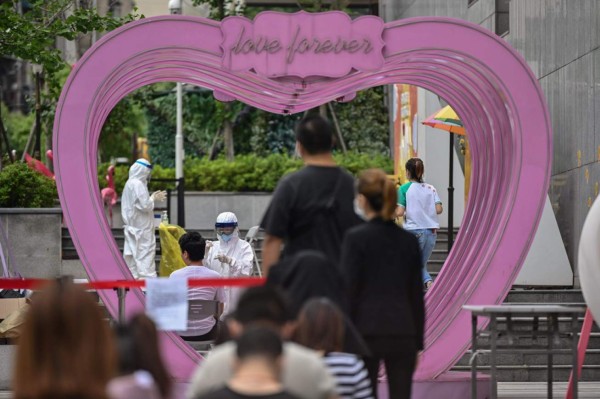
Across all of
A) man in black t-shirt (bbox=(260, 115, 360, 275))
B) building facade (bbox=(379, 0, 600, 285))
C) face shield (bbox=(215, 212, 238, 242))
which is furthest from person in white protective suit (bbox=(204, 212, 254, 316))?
man in black t-shirt (bbox=(260, 115, 360, 275))

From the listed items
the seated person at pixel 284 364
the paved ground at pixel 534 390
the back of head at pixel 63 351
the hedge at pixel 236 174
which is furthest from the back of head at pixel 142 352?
the hedge at pixel 236 174

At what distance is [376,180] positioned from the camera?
820 centimetres

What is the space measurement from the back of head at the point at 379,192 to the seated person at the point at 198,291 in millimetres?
4358

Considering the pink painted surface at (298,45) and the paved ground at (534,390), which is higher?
the pink painted surface at (298,45)

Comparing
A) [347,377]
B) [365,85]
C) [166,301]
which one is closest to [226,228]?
[365,85]

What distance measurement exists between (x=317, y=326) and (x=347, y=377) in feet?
1.07

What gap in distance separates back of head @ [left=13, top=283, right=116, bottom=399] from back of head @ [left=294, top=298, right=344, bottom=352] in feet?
6.08

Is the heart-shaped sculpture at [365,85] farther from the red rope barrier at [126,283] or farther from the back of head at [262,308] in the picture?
the back of head at [262,308]

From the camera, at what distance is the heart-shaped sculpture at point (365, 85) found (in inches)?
442

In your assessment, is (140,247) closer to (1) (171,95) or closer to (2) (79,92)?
(2) (79,92)

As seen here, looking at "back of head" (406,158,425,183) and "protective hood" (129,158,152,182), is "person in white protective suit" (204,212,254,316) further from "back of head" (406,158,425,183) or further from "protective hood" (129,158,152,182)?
"protective hood" (129,158,152,182)

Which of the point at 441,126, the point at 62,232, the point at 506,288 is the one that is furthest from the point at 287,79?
the point at 62,232

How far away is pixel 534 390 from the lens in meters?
13.6

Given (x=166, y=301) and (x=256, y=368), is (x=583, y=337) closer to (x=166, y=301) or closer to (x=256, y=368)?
(x=166, y=301)
